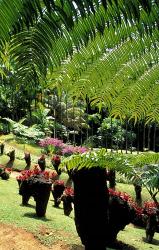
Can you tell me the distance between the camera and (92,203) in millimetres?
5285

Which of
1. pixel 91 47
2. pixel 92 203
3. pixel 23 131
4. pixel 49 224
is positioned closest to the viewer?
pixel 91 47

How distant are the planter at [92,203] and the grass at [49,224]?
1.74 m

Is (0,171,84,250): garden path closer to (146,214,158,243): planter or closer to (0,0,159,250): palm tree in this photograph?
(146,214,158,243): planter

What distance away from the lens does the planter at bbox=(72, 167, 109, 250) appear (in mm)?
5195

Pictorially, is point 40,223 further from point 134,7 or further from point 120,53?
point 134,7

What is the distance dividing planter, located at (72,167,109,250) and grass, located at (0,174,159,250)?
5.70 feet

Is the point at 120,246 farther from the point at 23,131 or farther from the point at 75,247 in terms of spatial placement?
the point at 23,131

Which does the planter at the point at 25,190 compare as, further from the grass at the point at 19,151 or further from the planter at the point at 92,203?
the grass at the point at 19,151

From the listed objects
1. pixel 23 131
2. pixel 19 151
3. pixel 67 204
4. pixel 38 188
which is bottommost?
pixel 67 204

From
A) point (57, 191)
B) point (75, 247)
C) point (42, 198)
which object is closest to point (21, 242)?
point (75, 247)

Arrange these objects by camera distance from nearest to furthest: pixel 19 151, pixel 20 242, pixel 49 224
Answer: pixel 20 242, pixel 49 224, pixel 19 151

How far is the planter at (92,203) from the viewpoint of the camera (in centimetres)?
520

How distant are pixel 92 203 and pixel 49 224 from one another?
3249mm

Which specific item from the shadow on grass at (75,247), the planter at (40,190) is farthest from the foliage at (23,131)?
the shadow on grass at (75,247)
